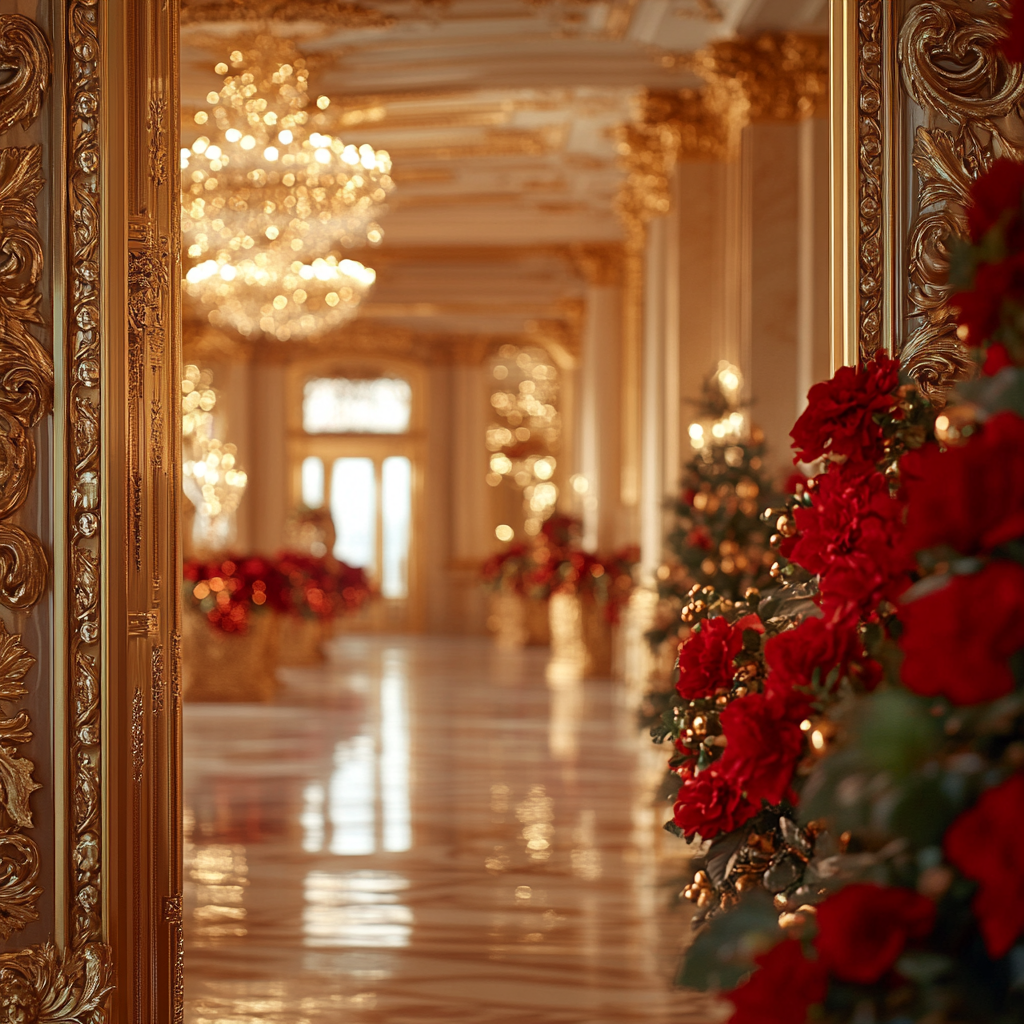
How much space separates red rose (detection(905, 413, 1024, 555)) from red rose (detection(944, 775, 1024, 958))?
8.8 inches

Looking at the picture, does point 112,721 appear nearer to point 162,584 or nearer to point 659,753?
point 162,584

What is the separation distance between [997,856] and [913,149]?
197 centimetres

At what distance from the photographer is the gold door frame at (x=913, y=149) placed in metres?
2.81

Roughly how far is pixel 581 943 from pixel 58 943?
7.01 ft

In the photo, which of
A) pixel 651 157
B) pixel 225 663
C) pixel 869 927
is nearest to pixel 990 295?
pixel 869 927

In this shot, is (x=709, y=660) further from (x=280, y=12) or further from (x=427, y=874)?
(x=280, y=12)

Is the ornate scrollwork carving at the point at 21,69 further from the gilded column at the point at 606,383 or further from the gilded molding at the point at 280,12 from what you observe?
the gilded column at the point at 606,383

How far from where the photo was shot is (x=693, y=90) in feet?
29.9

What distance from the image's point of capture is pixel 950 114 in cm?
281

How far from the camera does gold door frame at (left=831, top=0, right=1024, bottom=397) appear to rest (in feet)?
9.23

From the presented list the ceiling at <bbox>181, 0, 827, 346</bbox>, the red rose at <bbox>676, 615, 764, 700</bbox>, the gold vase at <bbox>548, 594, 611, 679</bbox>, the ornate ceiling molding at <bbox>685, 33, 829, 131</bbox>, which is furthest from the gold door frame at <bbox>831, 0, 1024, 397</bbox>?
the gold vase at <bbox>548, 594, 611, 679</bbox>

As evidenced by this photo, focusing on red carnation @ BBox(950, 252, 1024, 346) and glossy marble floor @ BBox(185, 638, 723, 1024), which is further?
glossy marble floor @ BBox(185, 638, 723, 1024)

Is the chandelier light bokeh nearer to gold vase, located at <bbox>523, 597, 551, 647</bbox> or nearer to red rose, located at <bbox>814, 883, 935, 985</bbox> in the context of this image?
gold vase, located at <bbox>523, 597, 551, 647</bbox>

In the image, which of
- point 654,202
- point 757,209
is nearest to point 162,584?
point 757,209
